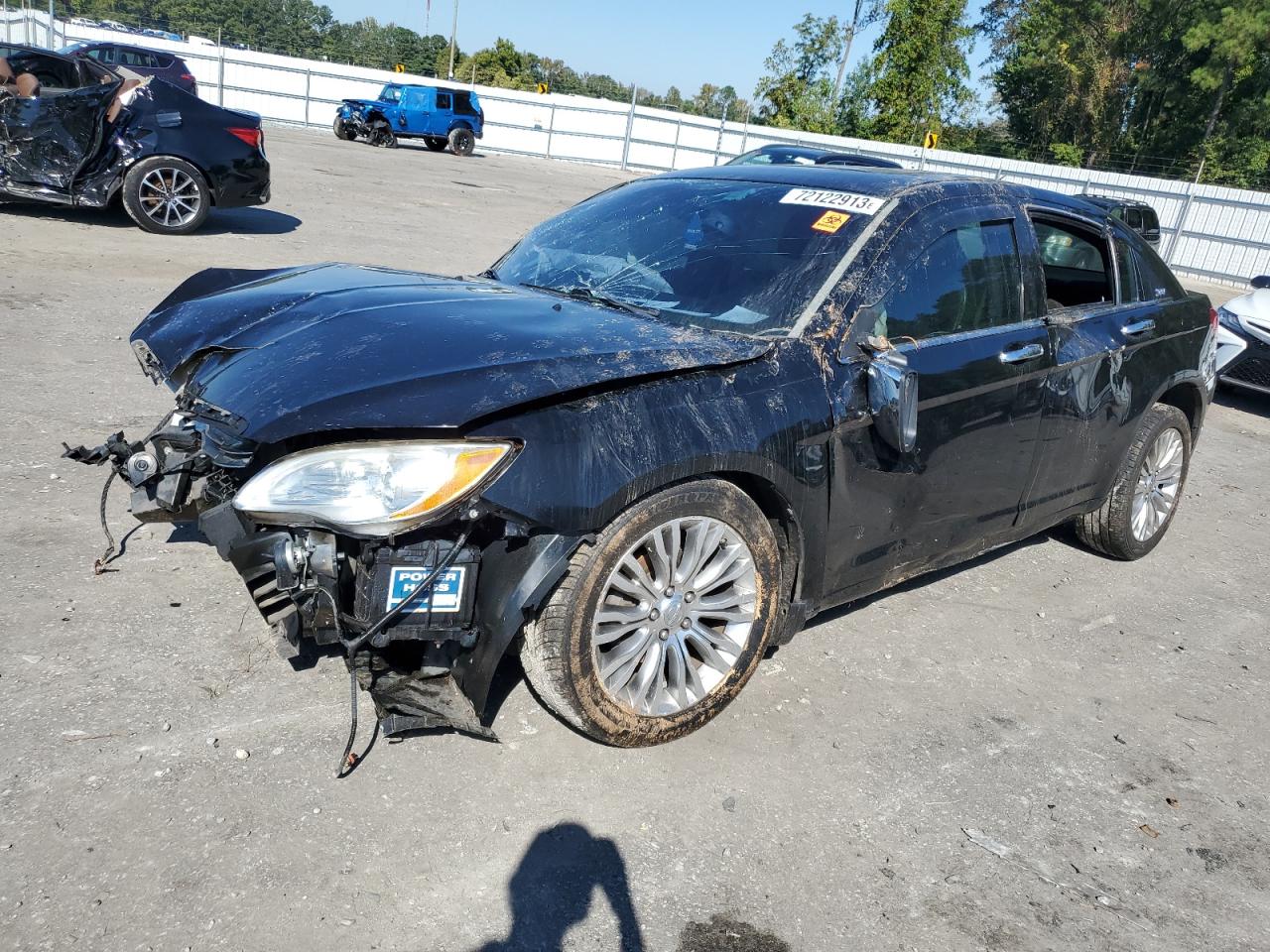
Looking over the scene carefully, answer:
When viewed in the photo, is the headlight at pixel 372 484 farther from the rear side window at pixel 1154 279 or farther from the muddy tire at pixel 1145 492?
the rear side window at pixel 1154 279

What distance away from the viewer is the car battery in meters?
2.64

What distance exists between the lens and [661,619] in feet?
10.3

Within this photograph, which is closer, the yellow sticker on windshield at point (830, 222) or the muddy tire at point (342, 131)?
the yellow sticker on windshield at point (830, 222)

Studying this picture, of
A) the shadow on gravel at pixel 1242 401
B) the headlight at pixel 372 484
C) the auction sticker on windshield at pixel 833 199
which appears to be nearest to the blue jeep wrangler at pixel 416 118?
the shadow on gravel at pixel 1242 401

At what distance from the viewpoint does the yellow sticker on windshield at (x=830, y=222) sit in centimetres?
369

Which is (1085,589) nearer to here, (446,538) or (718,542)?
(718,542)

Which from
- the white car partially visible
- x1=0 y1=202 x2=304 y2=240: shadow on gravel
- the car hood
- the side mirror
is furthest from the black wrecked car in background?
the white car partially visible

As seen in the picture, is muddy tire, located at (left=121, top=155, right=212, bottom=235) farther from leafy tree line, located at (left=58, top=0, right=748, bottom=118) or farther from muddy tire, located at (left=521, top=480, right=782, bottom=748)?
leafy tree line, located at (left=58, top=0, right=748, bottom=118)

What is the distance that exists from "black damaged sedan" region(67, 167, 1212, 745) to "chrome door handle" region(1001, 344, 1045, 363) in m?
0.01

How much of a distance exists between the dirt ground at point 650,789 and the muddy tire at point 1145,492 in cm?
42

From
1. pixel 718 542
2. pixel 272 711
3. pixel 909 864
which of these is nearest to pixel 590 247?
pixel 718 542

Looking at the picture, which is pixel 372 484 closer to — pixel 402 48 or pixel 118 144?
pixel 118 144

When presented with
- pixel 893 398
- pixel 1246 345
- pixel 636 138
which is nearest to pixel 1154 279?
pixel 893 398

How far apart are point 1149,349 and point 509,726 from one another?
11.4 ft
